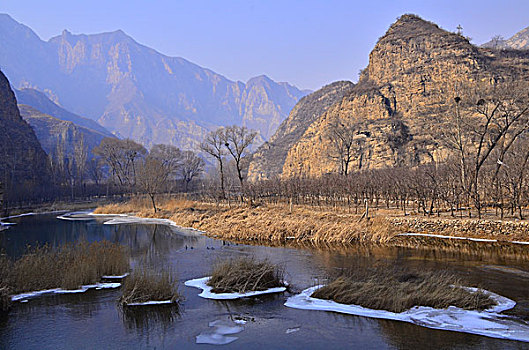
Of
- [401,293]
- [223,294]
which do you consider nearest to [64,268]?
[223,294]

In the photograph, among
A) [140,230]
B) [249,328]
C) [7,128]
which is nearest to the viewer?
[249,328]

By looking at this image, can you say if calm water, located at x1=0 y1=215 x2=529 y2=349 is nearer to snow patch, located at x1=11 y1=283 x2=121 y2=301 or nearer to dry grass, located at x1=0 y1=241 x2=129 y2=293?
snow patch, located at x1=11 y1=283 x2=121 y2=301

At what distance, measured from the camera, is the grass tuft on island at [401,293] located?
37.1 feet

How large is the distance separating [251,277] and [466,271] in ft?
27.5

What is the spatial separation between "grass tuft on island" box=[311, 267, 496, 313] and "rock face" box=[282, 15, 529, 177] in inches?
1957

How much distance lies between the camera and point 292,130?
417ft

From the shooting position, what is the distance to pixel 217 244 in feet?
83.6

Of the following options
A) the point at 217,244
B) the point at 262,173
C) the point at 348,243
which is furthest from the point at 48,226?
the point at 262,173

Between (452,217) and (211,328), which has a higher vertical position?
(452,217)

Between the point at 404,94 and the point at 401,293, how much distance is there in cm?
6820

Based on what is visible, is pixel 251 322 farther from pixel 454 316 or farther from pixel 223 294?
pixel 454 316

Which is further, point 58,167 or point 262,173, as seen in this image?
point 262,173

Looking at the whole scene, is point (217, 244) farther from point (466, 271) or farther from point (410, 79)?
point (410, 79)

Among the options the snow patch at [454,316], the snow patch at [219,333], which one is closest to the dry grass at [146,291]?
the snow patch at [219,333]
